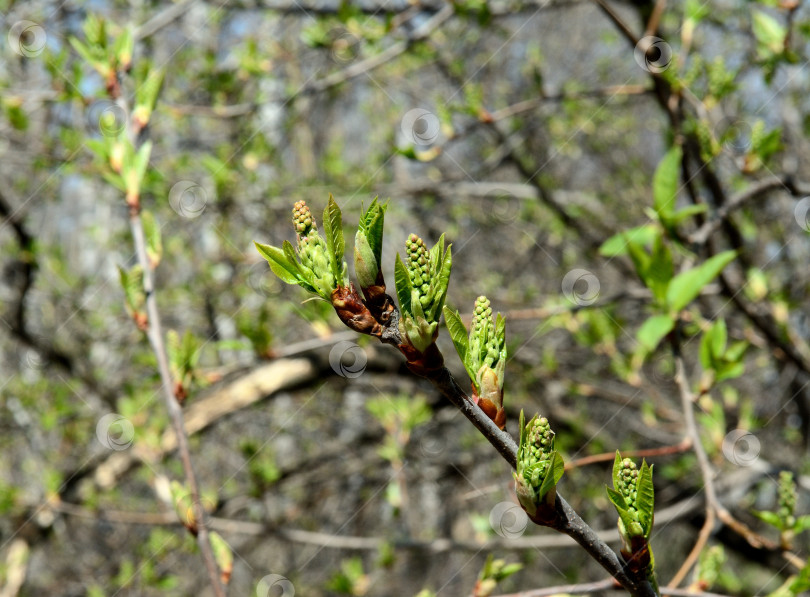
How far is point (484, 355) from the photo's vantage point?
0.64 m

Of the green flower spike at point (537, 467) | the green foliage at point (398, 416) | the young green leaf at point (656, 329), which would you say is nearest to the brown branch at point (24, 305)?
the green foliage at point (398, 416)

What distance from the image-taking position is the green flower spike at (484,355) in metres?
0.62

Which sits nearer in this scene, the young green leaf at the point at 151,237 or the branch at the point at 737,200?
the young green leaf at the point at 151,237

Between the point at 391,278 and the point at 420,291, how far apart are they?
317 cm

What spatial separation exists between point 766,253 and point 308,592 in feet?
9.62

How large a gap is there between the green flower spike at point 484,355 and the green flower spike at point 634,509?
0.12 meters

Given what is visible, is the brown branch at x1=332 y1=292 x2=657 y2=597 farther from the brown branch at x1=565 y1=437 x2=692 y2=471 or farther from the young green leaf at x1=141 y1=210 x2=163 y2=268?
the young green leaf at x1=141 y1=210 x2=163 y2=268

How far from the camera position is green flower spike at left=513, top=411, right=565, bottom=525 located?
0.59m

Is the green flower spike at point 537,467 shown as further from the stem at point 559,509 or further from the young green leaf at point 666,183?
the young green leaf at point 666,183

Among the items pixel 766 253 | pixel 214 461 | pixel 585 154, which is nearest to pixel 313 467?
pixel 214 461

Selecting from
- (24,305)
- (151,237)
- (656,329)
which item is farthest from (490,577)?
(24,305)

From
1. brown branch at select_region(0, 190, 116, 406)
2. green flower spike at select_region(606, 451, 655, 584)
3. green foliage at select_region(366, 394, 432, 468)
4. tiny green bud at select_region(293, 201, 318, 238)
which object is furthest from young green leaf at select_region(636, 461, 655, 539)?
brown branch at select_region(0, 190, 116, 406)

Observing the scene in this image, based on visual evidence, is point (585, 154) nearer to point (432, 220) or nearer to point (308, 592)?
point (432, 220)

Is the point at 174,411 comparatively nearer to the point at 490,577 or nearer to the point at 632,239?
the point at 490,577
